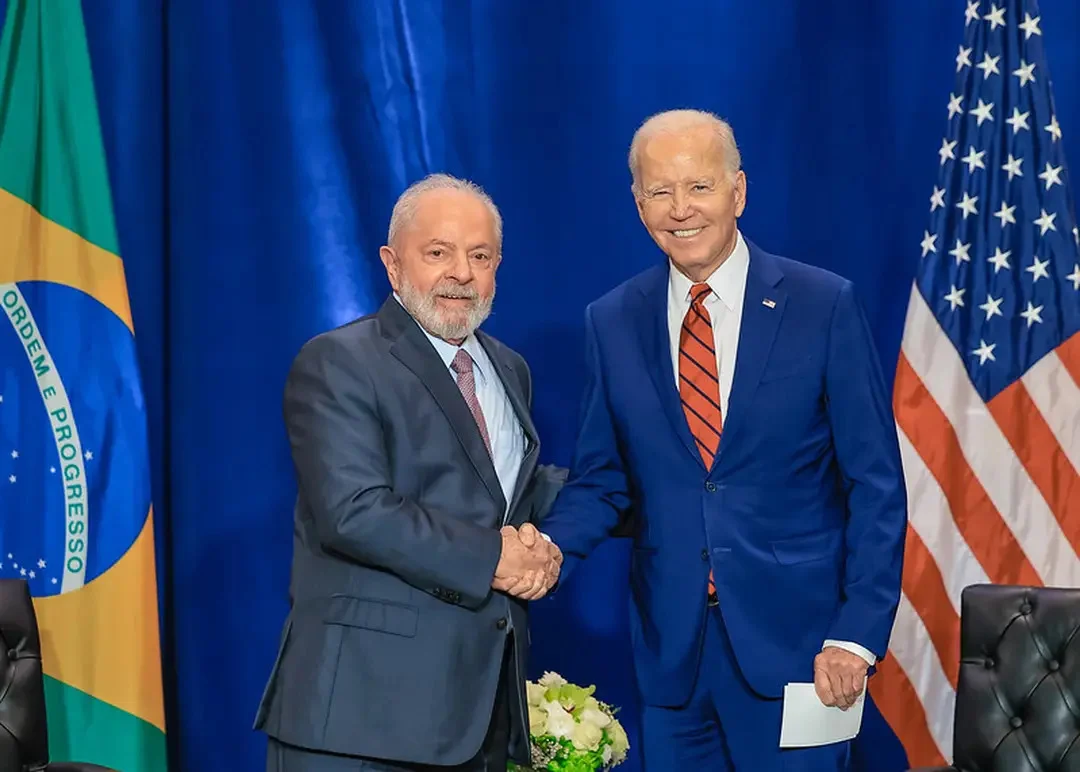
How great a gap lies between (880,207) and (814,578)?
1.85 m

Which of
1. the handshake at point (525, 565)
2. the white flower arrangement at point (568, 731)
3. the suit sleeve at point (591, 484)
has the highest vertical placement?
the suit sleeve at point (591, 484)

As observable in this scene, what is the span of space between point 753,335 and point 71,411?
7.05ft

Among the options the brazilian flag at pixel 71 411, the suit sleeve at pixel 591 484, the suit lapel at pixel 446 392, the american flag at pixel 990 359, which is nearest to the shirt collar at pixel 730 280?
the suit sleeve at pixel 591 484

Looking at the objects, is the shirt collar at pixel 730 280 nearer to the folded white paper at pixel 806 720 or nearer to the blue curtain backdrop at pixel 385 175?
the folded white paper at pixel 806 720

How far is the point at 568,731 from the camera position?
3016 mm

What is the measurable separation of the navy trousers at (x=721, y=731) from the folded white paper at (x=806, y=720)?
0.02 m

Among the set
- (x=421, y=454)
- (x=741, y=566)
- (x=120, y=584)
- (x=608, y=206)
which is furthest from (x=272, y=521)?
(x=741, y=566)

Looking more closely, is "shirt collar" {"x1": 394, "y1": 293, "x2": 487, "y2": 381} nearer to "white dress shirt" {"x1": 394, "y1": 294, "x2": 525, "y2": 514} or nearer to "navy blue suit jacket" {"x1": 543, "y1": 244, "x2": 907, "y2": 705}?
"white dress shirt" {"x1": 394, "y1": 294, "x2": 525, "y2": 514}

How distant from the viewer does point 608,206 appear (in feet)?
14.0

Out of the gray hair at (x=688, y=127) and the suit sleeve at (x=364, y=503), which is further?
the gray hair at (x=688, y=127)

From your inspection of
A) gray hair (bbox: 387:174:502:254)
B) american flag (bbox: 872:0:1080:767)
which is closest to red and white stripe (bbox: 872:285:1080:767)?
american flag (bbox: 872:0:1080:767)

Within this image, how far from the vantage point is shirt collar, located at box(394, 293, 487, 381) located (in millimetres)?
2885

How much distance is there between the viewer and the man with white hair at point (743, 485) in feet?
8.82

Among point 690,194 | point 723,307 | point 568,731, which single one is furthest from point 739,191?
point 568,731
